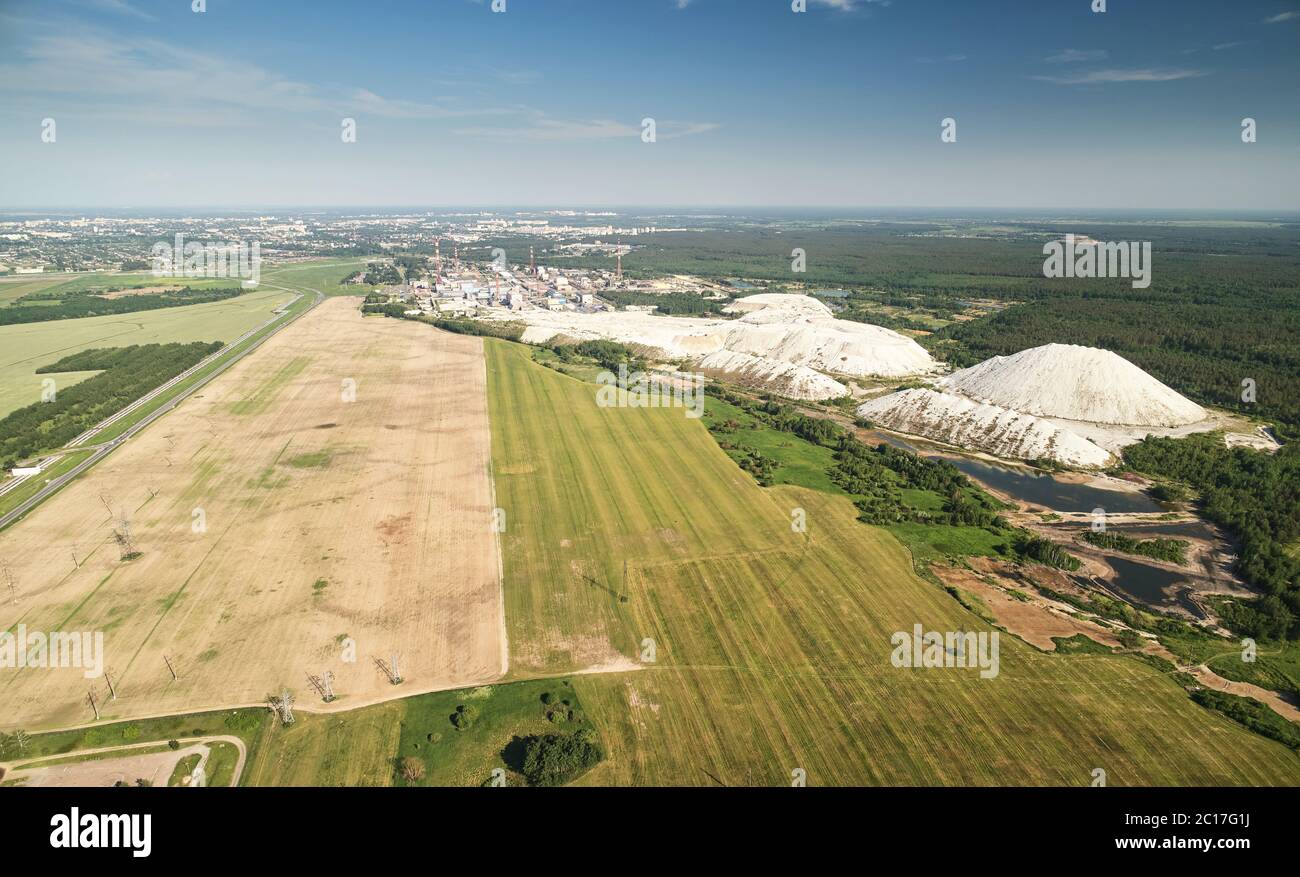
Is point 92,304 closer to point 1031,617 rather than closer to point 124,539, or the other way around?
point 124,539

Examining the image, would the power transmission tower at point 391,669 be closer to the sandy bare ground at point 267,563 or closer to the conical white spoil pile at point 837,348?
the sandy bare ground at point 267,563

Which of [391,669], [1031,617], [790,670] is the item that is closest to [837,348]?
[1031,617]

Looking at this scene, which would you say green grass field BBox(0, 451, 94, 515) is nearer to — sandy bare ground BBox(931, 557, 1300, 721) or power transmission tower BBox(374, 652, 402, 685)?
power transmission tower BBox(374, 652, 402, 685)

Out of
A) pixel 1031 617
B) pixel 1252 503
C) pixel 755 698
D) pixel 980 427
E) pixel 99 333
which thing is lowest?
pixel 755 698

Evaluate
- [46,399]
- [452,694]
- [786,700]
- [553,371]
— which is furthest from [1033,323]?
[46,399]

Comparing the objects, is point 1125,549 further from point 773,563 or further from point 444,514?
point 444,514

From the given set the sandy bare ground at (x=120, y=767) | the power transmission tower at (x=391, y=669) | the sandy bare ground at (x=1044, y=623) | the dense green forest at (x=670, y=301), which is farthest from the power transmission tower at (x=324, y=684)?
the dense green forest at (x=670, y=301)
